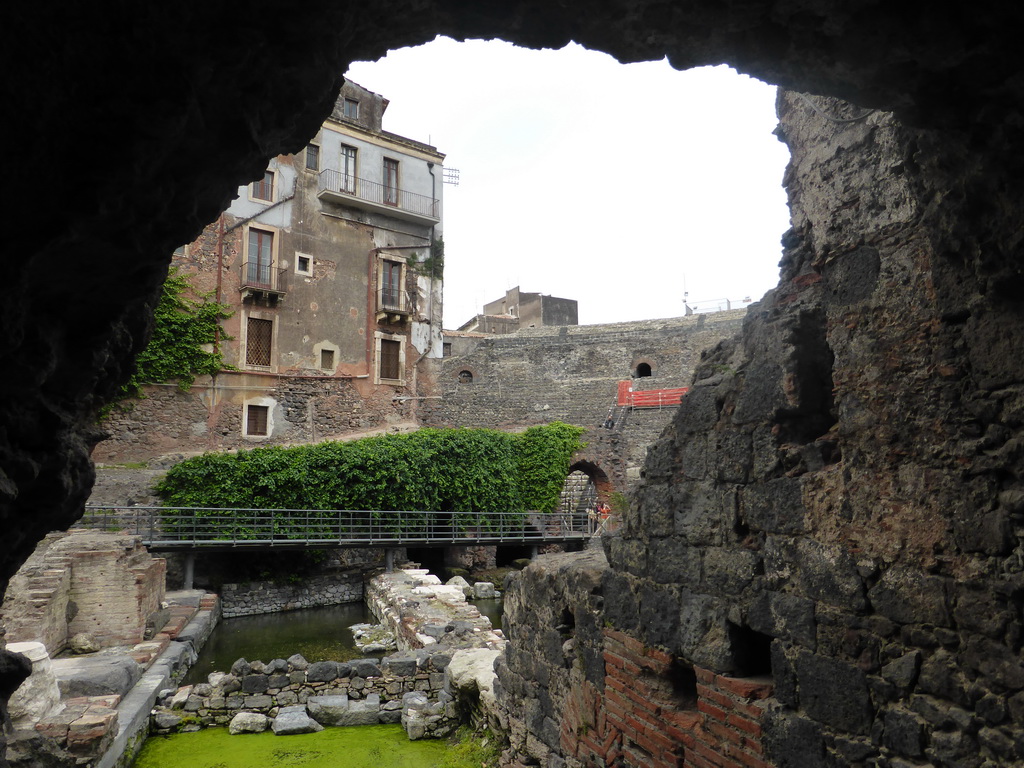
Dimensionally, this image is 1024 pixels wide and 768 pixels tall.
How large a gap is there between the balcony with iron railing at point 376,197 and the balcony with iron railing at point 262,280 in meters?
3.02

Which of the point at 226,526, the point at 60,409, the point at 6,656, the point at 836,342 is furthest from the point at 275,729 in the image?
the point at 226,526

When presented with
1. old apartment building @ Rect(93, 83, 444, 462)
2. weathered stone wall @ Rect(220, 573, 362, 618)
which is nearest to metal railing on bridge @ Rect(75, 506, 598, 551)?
weathered stone wall @ Rect(220, 573, 362, 618)

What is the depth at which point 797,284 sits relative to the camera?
10.5 feet

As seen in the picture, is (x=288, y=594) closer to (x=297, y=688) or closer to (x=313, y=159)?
(x=297, y=688)

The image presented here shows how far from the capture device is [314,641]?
11.6 meters

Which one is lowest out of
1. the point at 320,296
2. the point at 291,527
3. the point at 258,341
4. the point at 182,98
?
the point at 291,527

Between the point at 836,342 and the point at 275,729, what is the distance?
252 inches

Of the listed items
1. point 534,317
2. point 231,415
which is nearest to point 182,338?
point 231,415

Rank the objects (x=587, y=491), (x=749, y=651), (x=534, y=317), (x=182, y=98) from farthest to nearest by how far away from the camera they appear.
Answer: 1. (x=534, y=317)
2. (x=587, y=491)
3. (x=749, y=651)
4. (x=182, y=98)

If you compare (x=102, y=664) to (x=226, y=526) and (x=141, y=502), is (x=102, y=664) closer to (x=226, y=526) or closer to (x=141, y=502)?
(x=226, y=526)

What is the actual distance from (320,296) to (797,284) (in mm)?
20724

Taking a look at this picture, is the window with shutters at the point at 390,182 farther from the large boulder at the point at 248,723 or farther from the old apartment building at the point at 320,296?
the large boulder at the point at 248,723

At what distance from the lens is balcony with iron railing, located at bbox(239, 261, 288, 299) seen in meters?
20.7

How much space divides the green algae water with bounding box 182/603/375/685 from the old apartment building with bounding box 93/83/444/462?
7.66 m
